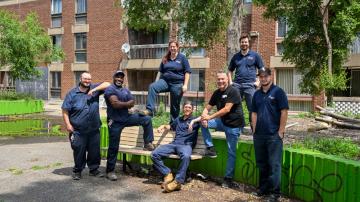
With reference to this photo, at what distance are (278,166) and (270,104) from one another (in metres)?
0.88

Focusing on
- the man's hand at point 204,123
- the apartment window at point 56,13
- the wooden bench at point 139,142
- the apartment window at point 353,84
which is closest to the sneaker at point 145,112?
the wooden bench at point 139,142

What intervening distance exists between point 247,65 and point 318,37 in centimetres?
1197

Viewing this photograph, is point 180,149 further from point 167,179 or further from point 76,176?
point 76,176

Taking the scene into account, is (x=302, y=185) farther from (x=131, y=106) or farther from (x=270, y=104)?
(x=131, y=106)

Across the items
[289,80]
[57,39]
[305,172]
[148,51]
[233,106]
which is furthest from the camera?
[57,39]

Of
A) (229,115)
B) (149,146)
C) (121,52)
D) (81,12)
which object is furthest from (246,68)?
(81,12)

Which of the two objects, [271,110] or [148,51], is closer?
[271,110]

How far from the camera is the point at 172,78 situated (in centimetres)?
835

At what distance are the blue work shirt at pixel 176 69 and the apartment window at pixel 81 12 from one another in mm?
26806

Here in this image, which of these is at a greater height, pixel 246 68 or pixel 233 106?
pixel 246 68

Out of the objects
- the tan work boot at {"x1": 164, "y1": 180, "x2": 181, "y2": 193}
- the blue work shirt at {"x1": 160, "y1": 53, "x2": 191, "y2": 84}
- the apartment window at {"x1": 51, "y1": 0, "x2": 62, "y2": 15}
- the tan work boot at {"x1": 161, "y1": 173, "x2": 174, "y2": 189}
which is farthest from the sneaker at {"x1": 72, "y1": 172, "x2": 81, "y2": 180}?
the apartment window at {"x1": 51, "y1": 0, "x2": 62, "y2": 15}

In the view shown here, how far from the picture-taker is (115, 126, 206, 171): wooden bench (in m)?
7.88

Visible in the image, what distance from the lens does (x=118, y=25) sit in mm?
31312

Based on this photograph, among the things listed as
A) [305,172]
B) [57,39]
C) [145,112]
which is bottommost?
[305,172]
